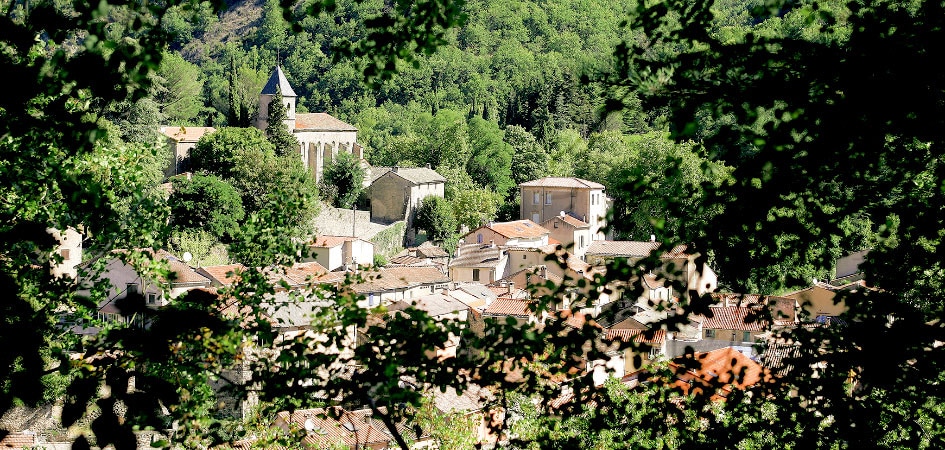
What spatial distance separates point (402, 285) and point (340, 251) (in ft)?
21.1

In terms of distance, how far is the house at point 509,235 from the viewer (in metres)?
41.0

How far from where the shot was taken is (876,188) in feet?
12.6

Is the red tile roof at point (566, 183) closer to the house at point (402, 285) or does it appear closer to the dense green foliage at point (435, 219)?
the dense green foliage at point (435, 219)

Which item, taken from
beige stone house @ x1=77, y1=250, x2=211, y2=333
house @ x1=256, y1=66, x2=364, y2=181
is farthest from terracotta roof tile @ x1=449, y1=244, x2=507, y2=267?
beige stone house @ x1=77, y1=250, x2=211, y2=333

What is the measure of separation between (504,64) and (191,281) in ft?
247

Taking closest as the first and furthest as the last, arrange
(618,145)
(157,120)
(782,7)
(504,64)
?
(782,7) < (157,120) < (618,145) < (504,64)

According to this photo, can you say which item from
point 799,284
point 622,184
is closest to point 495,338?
point 622,184

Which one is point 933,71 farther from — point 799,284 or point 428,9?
point 428,9

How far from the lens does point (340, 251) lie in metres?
35.3

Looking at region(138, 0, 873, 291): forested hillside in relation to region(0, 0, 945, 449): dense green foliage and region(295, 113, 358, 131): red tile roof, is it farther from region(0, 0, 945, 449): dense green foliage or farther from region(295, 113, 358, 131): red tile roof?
region(295, 113, 358, 131): red tile roof


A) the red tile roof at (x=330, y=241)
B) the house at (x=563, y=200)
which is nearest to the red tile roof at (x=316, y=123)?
the house at (x=563, y=200)

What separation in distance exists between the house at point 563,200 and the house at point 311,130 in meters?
9.60

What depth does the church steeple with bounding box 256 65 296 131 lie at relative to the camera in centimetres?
4550

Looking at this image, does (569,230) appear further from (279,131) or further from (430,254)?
(279,131)
